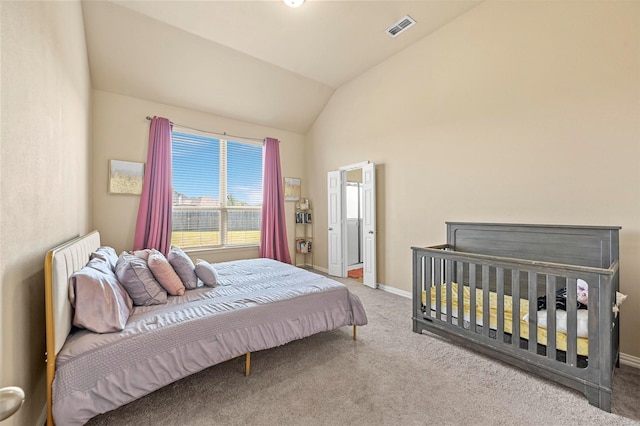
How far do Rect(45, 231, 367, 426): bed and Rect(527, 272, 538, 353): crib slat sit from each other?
1.26 m

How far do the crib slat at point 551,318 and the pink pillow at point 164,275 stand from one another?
272cm

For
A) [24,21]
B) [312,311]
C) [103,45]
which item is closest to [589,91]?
[312,311]

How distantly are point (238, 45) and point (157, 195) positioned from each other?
2.38m

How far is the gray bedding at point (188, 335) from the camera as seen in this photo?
4.57 feet

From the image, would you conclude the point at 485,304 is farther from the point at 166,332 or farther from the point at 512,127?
the point at 166,332

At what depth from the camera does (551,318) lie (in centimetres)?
183

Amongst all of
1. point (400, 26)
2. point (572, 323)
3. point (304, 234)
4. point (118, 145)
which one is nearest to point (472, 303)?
point (572, 323)

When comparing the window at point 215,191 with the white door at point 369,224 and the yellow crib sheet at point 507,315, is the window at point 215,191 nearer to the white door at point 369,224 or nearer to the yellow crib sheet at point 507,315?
the white door at point 369,224

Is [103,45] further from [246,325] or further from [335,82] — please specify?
[246,325]

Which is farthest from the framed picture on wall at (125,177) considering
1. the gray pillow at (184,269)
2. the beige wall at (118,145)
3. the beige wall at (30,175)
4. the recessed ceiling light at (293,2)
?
the recessed ceiling light at (293,2)

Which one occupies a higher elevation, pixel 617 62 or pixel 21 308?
pixel 617 62

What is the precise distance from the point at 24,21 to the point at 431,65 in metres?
3.75

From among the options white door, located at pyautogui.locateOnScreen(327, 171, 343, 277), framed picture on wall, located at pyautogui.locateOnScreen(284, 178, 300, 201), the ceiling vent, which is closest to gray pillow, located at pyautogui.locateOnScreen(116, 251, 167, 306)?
white door, located at pyautogui.locateOnScreen(327, 171, 343, 277)

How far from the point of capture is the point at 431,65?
3.51 meters
